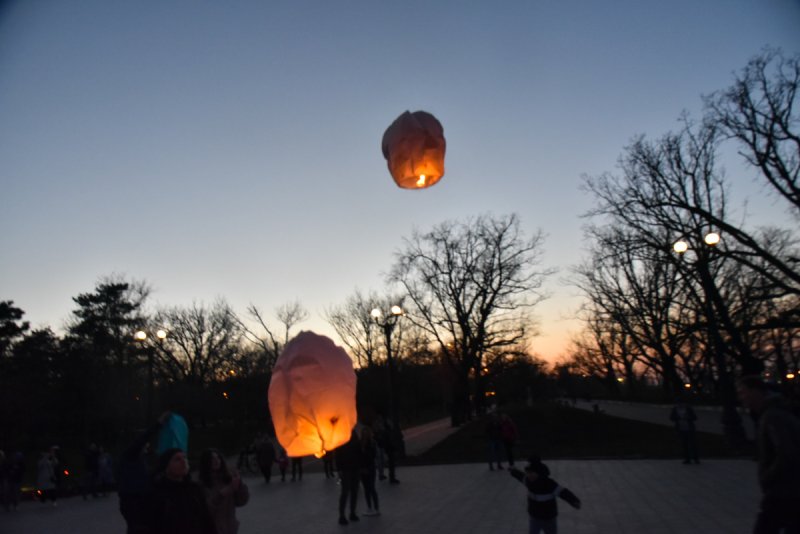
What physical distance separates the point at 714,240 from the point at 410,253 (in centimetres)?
2407

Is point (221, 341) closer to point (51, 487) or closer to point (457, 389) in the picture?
point (457, 389)

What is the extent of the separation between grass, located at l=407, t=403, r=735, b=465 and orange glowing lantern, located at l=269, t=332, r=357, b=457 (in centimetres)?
1660

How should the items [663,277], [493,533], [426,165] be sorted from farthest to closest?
[663,277] < [493,533] < [426,165]

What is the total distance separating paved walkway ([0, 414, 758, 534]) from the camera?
9.77m

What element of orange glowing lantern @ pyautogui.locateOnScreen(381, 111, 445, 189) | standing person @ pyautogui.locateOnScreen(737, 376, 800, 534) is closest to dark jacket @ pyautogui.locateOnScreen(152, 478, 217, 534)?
orange glowing lantern @ pyautogui.locateOnScreen(381, 111, 445, 189)

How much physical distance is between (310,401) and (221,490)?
180 cm

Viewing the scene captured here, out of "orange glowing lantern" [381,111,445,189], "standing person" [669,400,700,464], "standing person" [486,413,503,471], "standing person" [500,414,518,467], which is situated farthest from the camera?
"standing person" [500,414,518,467]

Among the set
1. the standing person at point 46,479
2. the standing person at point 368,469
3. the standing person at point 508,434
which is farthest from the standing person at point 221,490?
the standing person at point 46,479

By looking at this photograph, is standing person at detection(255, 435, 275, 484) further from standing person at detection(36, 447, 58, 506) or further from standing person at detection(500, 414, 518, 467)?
standing person at detection(500, 414, 518, 467)

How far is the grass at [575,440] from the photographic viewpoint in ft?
69.5

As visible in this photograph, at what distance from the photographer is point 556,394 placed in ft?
314

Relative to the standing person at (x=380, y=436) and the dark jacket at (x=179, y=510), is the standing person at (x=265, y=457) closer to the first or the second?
the standing person at (x=380, y=436)

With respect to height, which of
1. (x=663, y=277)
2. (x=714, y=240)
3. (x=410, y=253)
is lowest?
(x=714, y=240)

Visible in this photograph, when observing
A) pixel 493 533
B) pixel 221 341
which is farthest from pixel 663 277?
pixel 221 341
